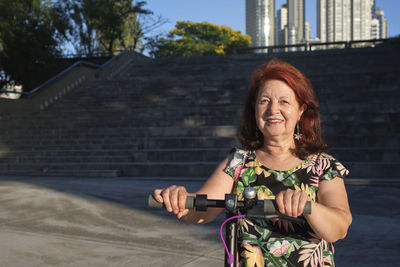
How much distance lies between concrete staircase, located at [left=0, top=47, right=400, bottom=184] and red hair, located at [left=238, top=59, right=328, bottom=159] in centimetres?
726

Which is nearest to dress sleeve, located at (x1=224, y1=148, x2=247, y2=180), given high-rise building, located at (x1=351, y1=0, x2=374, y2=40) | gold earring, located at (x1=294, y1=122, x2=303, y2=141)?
gold earring, located at (x1=294, y1=122, x2=303, y2=141)

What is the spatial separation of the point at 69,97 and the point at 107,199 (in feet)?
36.9

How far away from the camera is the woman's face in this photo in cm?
192

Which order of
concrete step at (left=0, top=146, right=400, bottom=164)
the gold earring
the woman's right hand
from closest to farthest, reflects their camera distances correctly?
1. the woman's right hand
2. the gold earring
3. concrete step at (left=0, top=146, right=400, bottom=164)

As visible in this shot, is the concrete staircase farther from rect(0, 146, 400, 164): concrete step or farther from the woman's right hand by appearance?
the woman's right hand

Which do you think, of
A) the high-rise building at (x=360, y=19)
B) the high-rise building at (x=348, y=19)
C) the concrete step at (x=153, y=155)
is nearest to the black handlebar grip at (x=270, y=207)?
the concrete step at (x=153, y=155)

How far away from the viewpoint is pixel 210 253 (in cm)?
396

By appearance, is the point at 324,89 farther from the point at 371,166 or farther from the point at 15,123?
the point at 15,123

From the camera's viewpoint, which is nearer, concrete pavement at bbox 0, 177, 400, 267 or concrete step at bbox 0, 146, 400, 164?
concrete pavement at bbox 0, 177, 400, 267

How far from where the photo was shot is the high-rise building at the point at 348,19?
613 ft

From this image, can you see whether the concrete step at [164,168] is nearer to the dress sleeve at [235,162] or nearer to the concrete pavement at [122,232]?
the concrete pavement at [122,232]

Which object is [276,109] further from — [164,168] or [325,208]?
[164,168]

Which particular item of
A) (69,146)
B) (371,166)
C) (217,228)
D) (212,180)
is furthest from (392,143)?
(212,180)

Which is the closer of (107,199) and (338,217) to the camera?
(338,217)
